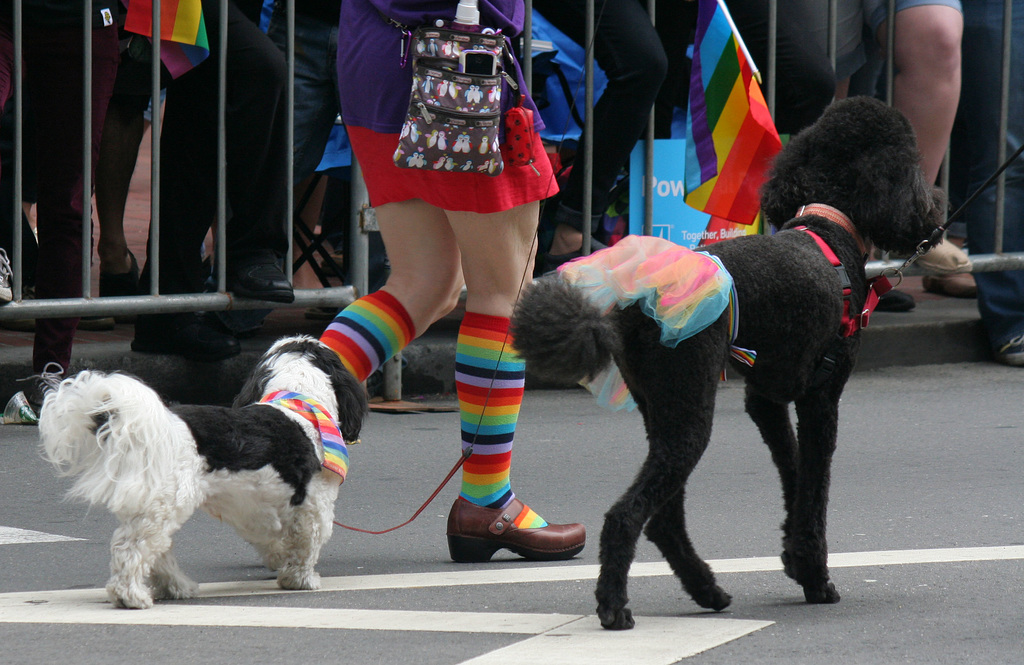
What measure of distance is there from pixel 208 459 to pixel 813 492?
139cm

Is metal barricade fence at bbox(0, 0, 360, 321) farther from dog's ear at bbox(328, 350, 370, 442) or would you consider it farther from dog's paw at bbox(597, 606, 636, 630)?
dog's paw at bbox(597, 606, 636, 630)

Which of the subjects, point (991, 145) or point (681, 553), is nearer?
point (681, 553)

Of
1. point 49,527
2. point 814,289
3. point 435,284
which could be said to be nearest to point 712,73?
point 435,284

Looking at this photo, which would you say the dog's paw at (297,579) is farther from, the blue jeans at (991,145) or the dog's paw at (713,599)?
the blue jeans at (991,145)

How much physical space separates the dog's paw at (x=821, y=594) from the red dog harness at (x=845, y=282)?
0.60 m

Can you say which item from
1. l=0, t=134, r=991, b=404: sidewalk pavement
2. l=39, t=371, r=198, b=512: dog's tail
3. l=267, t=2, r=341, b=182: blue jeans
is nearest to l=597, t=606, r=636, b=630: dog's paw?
l=39, t=371, r=198, b=512: dog's tail

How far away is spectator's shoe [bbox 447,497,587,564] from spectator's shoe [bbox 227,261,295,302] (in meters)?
1.92

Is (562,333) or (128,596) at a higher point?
(562,333)

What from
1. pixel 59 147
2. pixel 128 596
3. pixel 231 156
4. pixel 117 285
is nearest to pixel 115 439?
pixel 128 596

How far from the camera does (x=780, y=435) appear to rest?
11.0 ft

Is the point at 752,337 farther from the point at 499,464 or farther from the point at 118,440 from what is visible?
the point at 118,440

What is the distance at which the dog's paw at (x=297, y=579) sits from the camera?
3.36m

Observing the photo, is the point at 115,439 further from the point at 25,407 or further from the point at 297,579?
the point at 25,407

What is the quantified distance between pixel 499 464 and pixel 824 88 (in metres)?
3.32
